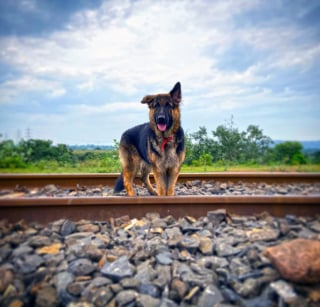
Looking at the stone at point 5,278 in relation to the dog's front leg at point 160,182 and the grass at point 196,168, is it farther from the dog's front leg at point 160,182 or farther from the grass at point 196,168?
the dog's front leg at point 160,182

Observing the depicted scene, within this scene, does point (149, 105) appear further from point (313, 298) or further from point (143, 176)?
point (313, 298)

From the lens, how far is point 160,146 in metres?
4.89

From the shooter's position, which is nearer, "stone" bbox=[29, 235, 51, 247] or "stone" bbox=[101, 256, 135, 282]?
"stone" bbox=[101, 256, 135, 282]

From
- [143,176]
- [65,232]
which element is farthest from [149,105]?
[65,232]

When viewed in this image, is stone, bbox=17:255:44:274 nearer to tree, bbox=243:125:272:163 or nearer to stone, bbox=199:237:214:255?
stone, bbox=199:237:214:255

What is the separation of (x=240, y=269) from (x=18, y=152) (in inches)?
128

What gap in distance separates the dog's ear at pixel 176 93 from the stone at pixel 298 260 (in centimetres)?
289

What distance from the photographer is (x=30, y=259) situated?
269 centimetres

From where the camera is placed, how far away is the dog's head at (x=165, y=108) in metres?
4.65

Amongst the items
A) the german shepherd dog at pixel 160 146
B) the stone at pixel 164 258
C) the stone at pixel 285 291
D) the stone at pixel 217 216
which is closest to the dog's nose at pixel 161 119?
the german shepherd dog at pixel 160 146

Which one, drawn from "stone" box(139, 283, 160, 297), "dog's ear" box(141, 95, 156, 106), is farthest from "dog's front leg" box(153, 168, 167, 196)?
"stone" box(139, 283, 160, 297)

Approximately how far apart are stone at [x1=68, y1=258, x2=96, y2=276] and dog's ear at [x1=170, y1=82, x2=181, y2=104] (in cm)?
294

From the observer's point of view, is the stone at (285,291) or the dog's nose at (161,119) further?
the dog's nose at (161,119)

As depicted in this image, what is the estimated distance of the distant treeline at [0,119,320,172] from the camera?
13.2 feet
